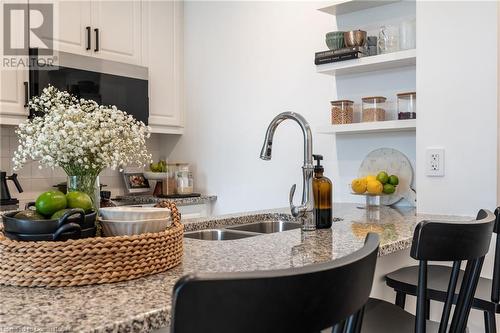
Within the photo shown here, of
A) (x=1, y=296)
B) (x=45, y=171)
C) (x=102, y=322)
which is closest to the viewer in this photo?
(x=102, y=322)

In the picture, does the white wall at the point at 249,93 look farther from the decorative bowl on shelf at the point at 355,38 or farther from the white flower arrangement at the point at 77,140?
the white flower arrangement at the point at 77,140

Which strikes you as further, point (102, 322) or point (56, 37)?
point (56, 37)

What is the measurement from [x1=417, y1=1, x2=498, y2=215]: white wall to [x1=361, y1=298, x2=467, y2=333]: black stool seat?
765 millimetres

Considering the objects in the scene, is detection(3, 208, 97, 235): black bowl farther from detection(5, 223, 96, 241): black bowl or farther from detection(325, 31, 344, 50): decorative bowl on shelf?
detection(325, 31, 344, 50): decorative bowl on shelf

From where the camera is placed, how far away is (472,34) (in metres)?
2.01

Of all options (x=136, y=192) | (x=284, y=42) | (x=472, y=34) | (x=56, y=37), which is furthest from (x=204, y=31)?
(x=472, y=34)

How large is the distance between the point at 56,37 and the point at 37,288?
2.49m

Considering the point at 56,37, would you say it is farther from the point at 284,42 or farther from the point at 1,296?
the point at 1,296

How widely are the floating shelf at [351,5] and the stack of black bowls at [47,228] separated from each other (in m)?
2.01

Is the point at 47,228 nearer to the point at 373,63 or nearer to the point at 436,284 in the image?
the point at 436,284

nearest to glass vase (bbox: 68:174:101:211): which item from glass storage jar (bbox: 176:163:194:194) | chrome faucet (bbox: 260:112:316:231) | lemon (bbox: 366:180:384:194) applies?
chrome faucet (bbox: 260:112:316:231)

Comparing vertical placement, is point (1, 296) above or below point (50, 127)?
below

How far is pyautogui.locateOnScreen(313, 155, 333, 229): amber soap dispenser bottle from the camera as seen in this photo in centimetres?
168

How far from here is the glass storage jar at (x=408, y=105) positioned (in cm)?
237
